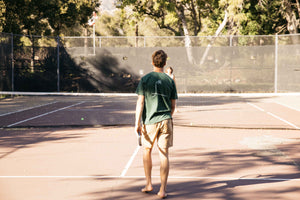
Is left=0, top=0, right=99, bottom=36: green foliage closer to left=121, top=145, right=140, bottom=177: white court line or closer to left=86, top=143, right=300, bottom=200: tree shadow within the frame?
left=121, top=145, right=140, bottom=177: white court line

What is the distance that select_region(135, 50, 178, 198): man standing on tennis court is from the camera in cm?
593

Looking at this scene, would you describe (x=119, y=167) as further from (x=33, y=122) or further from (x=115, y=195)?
(x=33, y=122)

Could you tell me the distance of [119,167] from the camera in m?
7.59

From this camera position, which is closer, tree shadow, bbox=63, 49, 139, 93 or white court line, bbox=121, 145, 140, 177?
white court line, bbox=121, 145, 140, 177

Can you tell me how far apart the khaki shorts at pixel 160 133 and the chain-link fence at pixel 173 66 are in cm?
1939

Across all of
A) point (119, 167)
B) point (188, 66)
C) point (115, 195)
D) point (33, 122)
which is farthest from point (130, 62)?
point (115, 195)

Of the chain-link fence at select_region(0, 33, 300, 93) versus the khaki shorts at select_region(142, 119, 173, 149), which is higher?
the chain-link fence at select_region(0, 33, 300, 93)

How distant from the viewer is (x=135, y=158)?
27.3ft

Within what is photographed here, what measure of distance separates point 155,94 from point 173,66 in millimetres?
19821

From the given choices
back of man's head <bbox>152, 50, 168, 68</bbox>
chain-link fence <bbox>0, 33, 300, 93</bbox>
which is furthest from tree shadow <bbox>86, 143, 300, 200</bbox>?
chain-link fence <bbox>0, 33, 300, 93</bbox>

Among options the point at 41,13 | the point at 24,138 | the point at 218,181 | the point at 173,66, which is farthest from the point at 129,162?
the point at 41,13

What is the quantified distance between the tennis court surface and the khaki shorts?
25.4 inches

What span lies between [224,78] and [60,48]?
905 cm

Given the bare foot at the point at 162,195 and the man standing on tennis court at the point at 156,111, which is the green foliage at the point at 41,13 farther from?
the bare foot at the point at 162,195
